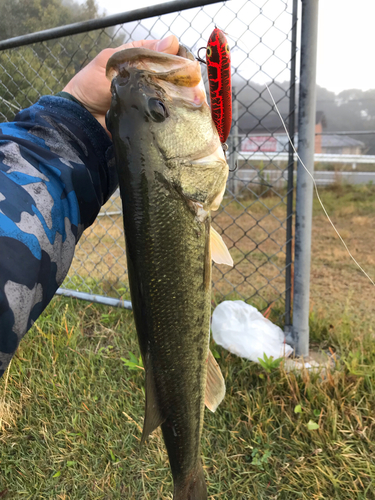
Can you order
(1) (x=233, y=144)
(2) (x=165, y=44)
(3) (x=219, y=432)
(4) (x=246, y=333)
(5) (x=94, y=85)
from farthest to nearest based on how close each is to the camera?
(1) (x=233, y=144) → (4) (x=246, y=333) → (3) (x=219, y=432) → (5) (x=94, y=85) → (2) (x=165, y=44)

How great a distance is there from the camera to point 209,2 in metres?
1.82

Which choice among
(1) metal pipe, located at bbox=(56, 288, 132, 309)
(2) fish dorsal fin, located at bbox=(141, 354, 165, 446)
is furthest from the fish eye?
(1) metal pipe, located at bbox=(56, 288, 132, 309)

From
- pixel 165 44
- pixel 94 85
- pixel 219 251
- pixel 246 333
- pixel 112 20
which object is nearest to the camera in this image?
pixel 165 44

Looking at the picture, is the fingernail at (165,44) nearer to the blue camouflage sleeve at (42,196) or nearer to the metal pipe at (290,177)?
the blue camouflage sleeve at (42,196)

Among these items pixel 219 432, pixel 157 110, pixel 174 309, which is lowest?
pixel 219 432

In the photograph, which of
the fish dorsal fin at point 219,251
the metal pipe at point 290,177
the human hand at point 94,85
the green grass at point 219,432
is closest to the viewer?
the fish dorsal fin at point 219,251

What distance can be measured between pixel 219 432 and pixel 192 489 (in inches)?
30.2

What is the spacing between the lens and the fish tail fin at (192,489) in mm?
1183

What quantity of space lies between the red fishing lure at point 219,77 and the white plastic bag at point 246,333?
1.54 metres

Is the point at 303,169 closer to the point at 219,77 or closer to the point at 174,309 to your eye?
the point at 219,77

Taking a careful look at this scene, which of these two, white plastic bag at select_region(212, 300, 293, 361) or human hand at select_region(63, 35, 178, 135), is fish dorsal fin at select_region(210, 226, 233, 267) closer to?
human hand at select_region(63, 35, 178, 135)

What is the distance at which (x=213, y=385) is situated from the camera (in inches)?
49.6

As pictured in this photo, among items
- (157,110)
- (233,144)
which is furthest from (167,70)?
(233,144)

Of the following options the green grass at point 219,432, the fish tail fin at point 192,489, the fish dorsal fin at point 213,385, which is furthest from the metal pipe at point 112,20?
the fish tail fin at point 192,489
